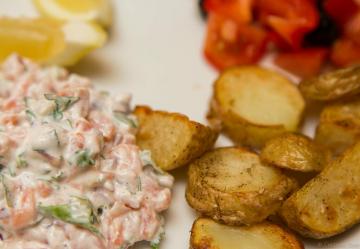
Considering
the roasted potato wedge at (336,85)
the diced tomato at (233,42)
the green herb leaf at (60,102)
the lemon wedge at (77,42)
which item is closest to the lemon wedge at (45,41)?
the lemon wedge at (77,42)

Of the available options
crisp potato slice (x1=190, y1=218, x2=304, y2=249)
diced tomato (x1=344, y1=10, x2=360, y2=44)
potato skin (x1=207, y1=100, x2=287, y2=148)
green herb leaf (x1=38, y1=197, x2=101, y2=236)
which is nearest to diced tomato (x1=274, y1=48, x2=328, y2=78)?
diced tomato (x1=344, y1=10, x2=360, y2=44)

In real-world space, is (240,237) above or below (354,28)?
below

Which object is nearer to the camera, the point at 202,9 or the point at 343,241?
the point at 343,241

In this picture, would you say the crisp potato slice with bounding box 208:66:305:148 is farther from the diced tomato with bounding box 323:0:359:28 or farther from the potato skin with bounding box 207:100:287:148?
the diced tomato with bounding box 323:0:359:28

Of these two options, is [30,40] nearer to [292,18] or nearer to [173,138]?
[173,138]

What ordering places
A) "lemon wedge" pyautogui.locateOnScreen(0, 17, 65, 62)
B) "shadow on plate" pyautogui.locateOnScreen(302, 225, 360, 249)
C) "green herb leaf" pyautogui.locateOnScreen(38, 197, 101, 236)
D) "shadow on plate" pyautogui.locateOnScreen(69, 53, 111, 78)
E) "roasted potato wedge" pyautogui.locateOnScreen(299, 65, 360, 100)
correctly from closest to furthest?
1. "green herb leaf" pyautogui.locateOnScreen(38, 197, 101, 236)
2. "shadow on plate" pyautogui.locateOnScreen(302, 225, 360, 249)
3. "roasted potato wedge" pyautogui.locateOnScreen(299, 65, 360, 100)
4. "lemon wedge" pyautogui.locateOnScreen(0, 17, 65, 62)
5. "shadow on plate" pyautogui.locateOnScreen(69, 53, 111, 78)

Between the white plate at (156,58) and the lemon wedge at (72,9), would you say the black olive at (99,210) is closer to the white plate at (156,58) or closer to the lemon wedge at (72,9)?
the white plate at (156,58)

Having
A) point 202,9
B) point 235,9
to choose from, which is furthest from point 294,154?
point 202,9
